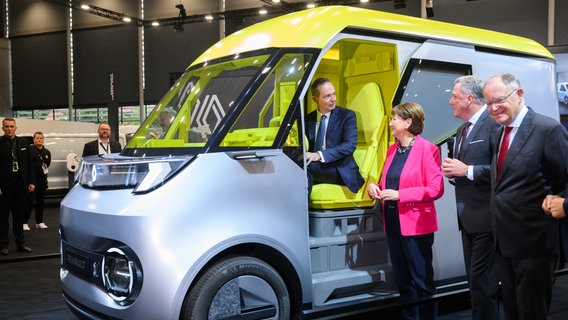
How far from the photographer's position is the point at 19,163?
7023 millimetres

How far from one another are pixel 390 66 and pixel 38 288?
3.97 m

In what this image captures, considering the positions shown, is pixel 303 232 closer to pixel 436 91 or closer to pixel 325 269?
pixel 325 269

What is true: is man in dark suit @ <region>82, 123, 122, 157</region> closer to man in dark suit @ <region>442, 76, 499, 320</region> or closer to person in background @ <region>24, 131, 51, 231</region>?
person in background @ <region>24, 131, 51, 231</region>

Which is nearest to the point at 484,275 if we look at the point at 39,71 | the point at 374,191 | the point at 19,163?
the point at 374,191

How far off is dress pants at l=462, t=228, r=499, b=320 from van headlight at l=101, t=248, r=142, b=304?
1.92m

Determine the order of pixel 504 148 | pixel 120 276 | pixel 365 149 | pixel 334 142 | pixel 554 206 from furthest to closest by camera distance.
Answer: pixel 365 149, pixel 334 142, pixel 120 276, pixel 504 148, pixel 554 206

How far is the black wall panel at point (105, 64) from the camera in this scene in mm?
21328

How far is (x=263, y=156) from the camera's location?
3.26 metres

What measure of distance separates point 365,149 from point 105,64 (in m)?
19.4

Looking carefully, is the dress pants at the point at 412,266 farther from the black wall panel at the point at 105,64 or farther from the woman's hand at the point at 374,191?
the black wall panel at the point at 105,64

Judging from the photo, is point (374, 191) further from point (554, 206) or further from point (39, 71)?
point (39, 71)

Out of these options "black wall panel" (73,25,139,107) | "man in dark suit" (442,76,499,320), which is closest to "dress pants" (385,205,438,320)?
"man in dark suit" (442,76,499,320)

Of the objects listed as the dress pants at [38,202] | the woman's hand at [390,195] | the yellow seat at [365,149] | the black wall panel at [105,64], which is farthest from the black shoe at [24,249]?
the black wall panel at [105,64]

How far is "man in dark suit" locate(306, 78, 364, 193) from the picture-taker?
3.94m
